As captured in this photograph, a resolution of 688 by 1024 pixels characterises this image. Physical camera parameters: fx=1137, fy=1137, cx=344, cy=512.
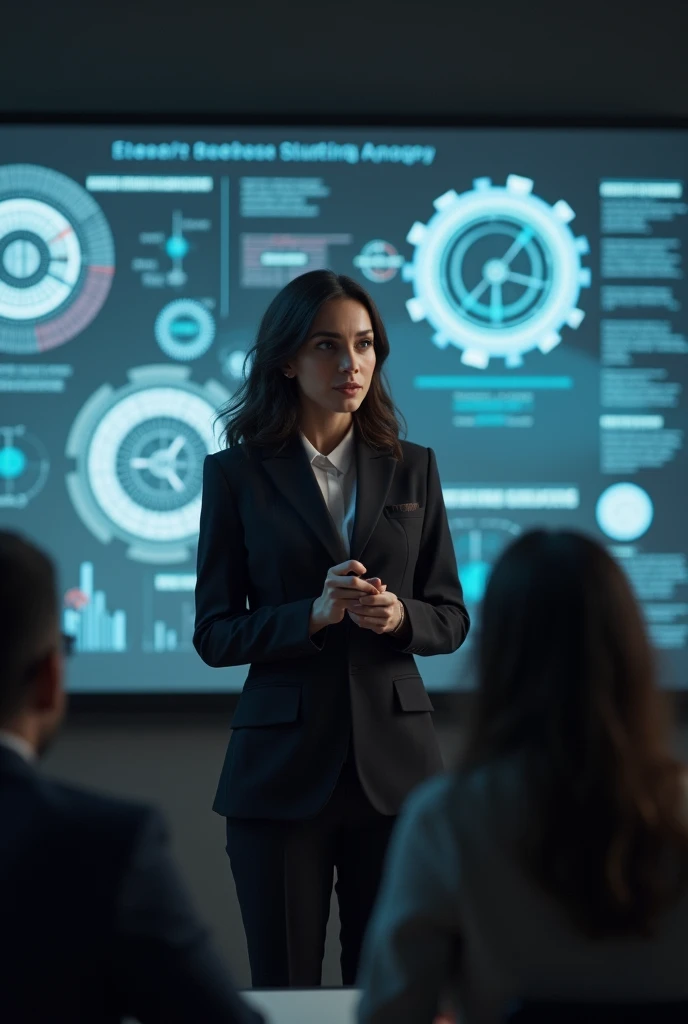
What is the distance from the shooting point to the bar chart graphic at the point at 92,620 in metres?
3.70

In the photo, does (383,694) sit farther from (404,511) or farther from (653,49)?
(653,49)

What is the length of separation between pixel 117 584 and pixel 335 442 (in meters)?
1.60

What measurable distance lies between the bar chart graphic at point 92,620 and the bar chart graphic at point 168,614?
0.09 metres

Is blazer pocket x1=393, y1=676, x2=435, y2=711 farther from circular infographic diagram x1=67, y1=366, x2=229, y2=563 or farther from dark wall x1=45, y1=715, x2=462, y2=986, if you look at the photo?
circular infographic diagram x1=67, y1=366, x2=229, y2=563

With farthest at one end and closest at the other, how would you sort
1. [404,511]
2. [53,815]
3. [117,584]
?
[117,584]
[404,511]
[53,815]

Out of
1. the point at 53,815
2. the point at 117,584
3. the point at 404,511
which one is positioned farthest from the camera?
the point at 117,584

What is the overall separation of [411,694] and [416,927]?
1.11 m

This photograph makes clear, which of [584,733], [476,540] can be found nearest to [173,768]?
[476,540]

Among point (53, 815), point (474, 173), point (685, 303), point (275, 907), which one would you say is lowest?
point (275, 907)

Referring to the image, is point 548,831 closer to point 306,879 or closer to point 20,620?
point 20,620

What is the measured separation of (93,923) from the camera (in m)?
0.97

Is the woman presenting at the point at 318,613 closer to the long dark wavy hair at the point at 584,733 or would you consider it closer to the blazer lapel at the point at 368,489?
the blazer lapel at the point at 368,489

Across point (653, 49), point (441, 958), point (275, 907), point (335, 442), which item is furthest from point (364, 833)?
point (653, 49)

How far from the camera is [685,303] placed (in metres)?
3.81
